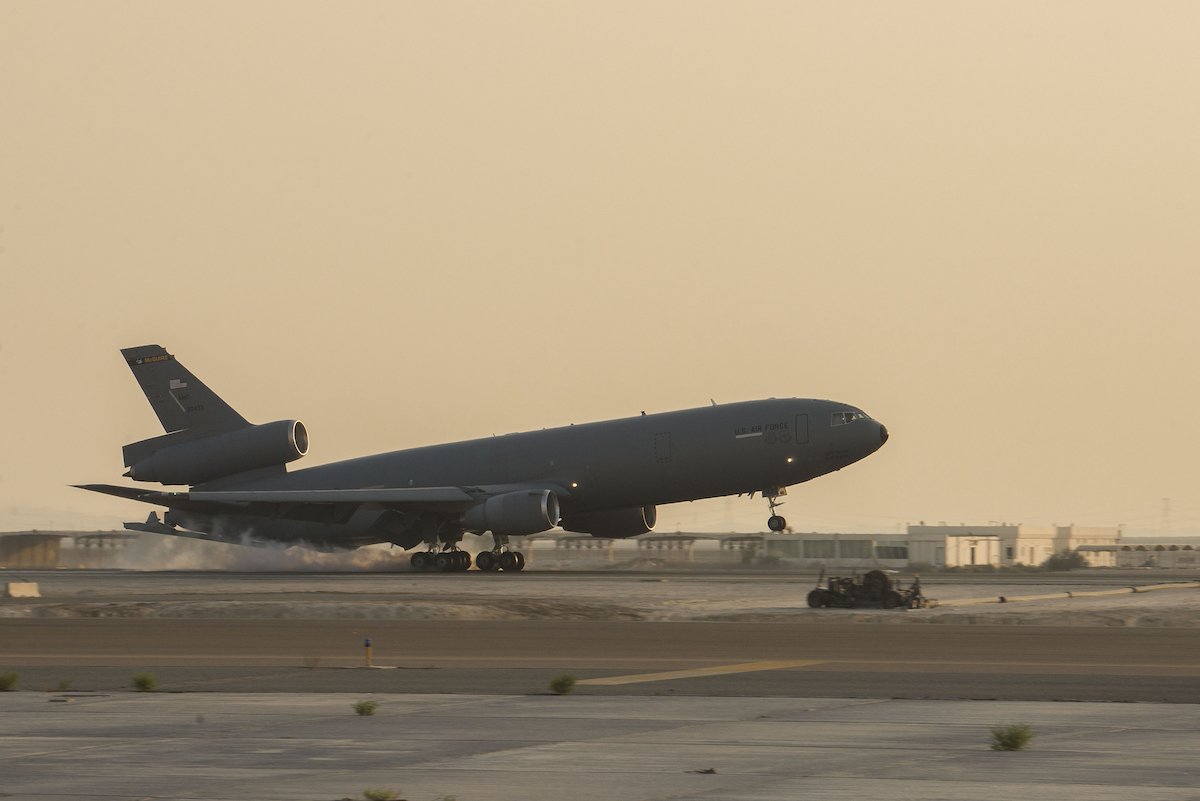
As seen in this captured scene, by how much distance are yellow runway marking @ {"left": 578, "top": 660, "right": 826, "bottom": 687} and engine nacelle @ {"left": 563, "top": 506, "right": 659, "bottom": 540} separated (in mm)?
47322

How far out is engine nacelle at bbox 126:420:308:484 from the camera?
7925cm

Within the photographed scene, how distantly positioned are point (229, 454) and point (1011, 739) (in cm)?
6535

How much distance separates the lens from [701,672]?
27422 mm

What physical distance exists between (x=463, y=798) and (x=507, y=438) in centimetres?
6205

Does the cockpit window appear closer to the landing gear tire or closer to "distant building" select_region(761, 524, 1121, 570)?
the landing gear tire

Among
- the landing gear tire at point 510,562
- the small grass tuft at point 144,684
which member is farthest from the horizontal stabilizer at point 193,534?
the small grass tuft at point 144,684

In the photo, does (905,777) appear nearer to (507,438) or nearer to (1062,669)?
(1062,669)

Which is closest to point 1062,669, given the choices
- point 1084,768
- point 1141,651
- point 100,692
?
point 1141,651

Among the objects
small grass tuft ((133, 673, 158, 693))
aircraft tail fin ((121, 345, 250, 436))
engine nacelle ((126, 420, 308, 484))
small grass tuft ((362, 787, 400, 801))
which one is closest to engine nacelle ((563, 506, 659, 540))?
engine nacelle ((126, 420, 308, 484))

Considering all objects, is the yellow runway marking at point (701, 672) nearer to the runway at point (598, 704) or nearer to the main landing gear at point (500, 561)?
the runway at point (598, 704)

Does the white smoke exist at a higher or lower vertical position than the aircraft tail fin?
lower

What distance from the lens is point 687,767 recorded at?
53.5 feet

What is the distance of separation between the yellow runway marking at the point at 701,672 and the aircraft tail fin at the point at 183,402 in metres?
55.0

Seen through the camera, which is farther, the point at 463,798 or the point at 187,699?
the point at 187,699
